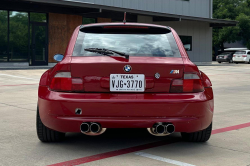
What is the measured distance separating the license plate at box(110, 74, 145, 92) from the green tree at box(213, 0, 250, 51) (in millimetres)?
46274

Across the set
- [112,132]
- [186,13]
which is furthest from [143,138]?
[186,13]

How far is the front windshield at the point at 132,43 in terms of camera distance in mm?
4473

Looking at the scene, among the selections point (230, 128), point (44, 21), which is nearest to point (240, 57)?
point (44, 21)

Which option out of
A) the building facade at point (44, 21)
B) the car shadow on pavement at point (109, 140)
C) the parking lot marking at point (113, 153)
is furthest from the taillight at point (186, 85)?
the building facade at point (44, 21)

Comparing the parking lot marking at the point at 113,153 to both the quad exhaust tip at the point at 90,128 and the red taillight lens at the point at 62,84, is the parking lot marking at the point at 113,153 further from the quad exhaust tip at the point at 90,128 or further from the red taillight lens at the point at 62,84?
the red taillight lens at the point at 62,84

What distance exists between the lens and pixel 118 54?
439 centimetres

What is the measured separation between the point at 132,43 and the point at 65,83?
0.93m

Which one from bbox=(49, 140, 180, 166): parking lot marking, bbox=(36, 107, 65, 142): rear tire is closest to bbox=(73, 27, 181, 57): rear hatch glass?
bbox=(36, 107, 65, 142): rear tire

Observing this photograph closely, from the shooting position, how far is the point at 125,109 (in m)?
4.10

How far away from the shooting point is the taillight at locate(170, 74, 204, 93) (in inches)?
167

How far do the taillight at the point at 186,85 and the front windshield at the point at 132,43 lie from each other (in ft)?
1.14

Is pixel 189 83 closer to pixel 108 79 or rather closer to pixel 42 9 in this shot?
pixel 108 79

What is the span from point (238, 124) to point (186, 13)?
2791 cm

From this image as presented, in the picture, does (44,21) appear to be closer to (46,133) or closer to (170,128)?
(46,133)
